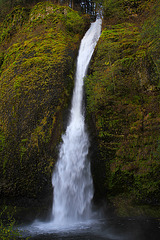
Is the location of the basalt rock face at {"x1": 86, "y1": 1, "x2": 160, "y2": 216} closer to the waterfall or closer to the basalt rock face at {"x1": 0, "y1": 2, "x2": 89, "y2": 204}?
the waterfall

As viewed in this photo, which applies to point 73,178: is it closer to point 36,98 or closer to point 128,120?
point 128,120

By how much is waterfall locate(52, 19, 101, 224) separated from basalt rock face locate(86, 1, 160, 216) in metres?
0.49

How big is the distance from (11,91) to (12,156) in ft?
13.6

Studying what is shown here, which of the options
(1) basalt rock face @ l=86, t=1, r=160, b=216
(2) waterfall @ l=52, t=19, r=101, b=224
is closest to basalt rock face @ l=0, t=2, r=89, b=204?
(2) waterfall @ l=52, t=19, r=101, b=224

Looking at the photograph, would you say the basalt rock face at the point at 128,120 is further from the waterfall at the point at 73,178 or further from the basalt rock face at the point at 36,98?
the basalt rock face at the point at 36,98

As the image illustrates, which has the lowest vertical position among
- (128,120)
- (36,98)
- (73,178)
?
(73,178)

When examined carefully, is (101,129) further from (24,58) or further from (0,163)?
(24,58)

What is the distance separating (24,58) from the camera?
1206cm

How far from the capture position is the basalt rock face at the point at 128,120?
7.16m

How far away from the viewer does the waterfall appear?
7.10 meters

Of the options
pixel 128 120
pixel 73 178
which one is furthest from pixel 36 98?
pixel 128 120

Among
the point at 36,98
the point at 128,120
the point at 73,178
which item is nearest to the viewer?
the point at 73,178

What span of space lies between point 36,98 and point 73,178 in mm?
4807

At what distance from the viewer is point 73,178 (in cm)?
759
